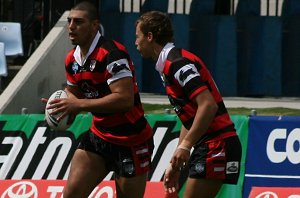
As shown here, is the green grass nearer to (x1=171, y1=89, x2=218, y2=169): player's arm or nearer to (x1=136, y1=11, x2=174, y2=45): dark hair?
(x1=136, y1=11, x2=174, y2=45): dark hair

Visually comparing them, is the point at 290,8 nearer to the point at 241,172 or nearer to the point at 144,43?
the point at 241,172

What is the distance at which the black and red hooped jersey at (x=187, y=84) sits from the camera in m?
6.83

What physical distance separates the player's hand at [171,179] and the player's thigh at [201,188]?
0.35 ft

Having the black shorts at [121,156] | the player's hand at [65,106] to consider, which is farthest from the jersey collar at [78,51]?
the black shorts at [121,156]

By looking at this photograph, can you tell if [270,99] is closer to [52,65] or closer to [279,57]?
[279,57]

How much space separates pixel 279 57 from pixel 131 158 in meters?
9.14

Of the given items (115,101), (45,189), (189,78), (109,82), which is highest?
(189,78)

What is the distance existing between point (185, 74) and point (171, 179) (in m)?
0.70

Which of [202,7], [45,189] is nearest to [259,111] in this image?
[202,7]

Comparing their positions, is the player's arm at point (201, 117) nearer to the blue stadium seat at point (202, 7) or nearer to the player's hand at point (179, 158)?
the player's hand at point (179, 158)

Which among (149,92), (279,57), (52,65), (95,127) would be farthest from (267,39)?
A: (95,127)

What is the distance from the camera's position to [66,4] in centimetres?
1917

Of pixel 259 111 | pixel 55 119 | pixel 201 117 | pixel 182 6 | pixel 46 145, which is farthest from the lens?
pixel 182 6

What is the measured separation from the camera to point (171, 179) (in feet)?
22.4
